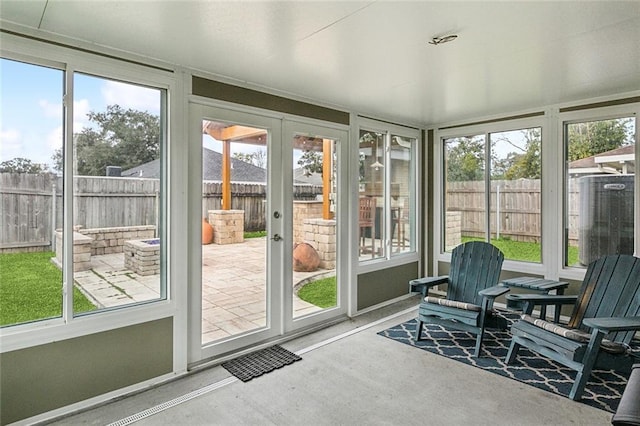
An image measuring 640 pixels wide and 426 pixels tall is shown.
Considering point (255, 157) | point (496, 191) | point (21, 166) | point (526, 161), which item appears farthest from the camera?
point (496, 191)

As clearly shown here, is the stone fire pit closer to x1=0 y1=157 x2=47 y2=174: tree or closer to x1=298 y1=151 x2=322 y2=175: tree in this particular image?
x1=0 y1=157 x2=47 y2=174: tree

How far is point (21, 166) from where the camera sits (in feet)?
7.28

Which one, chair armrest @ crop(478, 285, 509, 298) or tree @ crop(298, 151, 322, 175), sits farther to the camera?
tree @ crop(298, 151, 322, 175)

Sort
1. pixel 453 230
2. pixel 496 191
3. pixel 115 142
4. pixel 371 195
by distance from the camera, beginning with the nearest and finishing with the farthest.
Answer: pixel 115 142
pixel 371 195
pixel 496 191
pixel 453 230

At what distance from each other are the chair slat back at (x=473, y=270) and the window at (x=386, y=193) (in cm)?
100

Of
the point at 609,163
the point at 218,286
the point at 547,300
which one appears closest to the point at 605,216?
the point at 609,163

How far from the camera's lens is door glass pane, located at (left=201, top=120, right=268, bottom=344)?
3.04 meters

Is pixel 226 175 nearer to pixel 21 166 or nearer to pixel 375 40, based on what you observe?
pixel 21 166

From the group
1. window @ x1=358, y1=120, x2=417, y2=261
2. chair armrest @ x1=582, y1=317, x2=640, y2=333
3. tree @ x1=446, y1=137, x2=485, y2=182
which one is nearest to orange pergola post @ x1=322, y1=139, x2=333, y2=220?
window @ x1=358, y1=120, x2=417, y2=261

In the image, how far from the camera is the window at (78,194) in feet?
A: 7.23

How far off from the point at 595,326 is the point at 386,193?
8.71 feet

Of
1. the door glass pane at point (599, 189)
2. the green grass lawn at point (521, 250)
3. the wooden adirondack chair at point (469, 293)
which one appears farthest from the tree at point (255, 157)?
the door glass pane at point (599, 189)

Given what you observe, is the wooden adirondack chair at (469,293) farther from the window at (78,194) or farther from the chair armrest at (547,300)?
the window at (78,194)

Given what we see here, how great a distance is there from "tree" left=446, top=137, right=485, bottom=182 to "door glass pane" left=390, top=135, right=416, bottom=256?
20.3 inches
